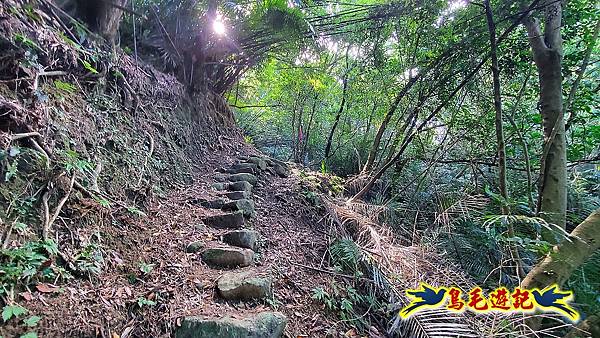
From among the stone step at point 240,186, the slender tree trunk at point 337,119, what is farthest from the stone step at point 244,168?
the slender tree trunk at point 337,119

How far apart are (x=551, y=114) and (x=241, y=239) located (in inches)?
121

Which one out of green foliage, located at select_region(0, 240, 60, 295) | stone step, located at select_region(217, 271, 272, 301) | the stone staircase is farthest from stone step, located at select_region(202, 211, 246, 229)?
green foliage, located at select_region(0, 240, 60, 295)

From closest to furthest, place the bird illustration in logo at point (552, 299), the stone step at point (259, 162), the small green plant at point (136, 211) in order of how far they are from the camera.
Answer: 1. the bird illustration in logo at point (552, 299)
2. the small green plant at point (136, 211)
3. the stone step at point (259, 162)

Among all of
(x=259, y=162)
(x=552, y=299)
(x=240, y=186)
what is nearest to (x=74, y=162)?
(x=240, y=186)

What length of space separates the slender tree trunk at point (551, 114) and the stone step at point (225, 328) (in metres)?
2.67

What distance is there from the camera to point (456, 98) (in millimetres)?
4258

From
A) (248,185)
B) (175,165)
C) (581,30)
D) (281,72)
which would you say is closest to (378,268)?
(248,185)

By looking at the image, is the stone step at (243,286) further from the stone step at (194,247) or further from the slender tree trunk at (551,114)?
the slender tree trunk at (551,114)

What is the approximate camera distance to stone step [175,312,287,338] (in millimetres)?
1698

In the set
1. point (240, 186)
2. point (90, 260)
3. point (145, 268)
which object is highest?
point (240, 186)

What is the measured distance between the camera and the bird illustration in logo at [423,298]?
2.39 meters

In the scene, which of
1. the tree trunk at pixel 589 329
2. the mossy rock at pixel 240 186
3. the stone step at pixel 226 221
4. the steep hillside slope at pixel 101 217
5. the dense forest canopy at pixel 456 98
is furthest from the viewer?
the mossy rock at pixel 240 186

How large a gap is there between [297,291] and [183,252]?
910 millimetres

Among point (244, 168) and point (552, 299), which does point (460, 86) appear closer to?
point (552, 299)
